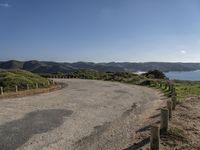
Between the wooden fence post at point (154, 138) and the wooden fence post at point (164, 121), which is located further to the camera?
the wooden fence post at point (164, 121)

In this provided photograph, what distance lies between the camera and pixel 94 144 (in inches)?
345

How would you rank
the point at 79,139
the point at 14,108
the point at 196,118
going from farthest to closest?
1. the point at 14,108
2. the point at 196,118
3. the point at 79,139

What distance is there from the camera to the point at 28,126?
11.0 metres

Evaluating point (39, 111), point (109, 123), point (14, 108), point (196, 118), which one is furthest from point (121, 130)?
point (14, 108)

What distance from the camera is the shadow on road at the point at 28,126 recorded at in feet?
29.1

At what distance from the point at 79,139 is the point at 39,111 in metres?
5.66

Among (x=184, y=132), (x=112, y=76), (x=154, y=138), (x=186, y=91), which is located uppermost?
(x=154, y=138)

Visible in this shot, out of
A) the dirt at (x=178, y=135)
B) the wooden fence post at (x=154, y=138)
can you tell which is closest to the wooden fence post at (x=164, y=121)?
the dirt at (x=178, y=135)

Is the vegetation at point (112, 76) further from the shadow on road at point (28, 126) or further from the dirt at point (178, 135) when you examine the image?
the dirt at point (178, 135)

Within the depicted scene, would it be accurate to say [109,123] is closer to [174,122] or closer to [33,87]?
[174,122]

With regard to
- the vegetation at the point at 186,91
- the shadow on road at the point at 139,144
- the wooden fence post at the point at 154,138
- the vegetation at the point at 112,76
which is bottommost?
the vegetation at the point at 112,76

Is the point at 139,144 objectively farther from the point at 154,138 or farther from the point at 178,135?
the point at 178,135

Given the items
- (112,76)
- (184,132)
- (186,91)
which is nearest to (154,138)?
(184,132)

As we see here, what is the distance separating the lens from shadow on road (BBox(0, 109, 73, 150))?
8.88m
